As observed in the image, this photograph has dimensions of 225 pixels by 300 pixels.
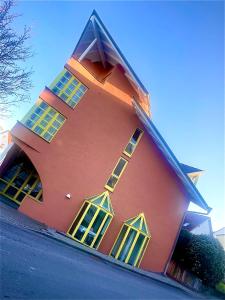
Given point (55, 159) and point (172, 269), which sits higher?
point (55, 159)

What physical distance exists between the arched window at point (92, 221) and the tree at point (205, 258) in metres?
9.29

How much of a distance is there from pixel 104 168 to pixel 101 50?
9.37 m

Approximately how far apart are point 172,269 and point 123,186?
9.85 meters

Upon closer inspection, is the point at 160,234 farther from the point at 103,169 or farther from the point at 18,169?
the point at 18,169

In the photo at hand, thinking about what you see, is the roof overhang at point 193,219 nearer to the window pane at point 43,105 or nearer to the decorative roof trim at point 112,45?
the decorative roof trim at point 112,45

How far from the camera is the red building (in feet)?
47.9

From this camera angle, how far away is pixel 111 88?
1784cm

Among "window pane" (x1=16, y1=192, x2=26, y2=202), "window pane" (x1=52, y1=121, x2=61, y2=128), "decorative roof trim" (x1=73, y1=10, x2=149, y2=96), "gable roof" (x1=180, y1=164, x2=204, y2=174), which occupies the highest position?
"decorative roof trim" (x1=73, y1=10, x2=149, y2=96)

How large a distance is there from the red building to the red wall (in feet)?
0.20

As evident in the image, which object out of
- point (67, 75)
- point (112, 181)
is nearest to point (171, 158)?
point (112, 181)

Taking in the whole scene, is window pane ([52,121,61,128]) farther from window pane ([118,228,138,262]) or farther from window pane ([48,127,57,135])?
window pane ([118,228,138,262])

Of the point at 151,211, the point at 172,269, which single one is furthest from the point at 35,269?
the point at 172,269

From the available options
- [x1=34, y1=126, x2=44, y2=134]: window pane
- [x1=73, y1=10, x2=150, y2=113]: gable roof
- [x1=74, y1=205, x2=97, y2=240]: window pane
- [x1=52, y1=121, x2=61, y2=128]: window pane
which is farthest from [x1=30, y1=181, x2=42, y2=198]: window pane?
[x1=73, y1=10, x2=150, y2=113]: gable roof

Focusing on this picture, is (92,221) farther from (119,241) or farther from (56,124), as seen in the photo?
(56,124)
